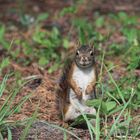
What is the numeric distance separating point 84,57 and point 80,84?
8.7 inches

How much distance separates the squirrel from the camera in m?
5.19

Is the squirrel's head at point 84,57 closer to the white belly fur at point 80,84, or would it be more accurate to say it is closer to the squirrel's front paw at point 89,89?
the white belly fur at point 80,84

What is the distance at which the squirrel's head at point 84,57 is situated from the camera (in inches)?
204

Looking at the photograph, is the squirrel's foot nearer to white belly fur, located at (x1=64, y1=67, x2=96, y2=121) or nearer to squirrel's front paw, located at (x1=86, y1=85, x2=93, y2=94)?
white belly fur, located at (x1=64, y1=67, x2=96, y2=121)

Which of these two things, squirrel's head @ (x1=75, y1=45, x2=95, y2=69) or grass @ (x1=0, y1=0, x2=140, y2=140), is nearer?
squirrel's head @ (x1=75, y1=45, x2=95, y2=69)

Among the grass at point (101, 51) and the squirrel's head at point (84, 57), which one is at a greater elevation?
the squirrel's head at point (84, 57)

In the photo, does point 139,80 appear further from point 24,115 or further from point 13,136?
point 13,136

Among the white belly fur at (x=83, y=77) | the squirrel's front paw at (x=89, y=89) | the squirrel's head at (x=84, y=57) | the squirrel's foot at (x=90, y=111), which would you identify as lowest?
the squirrel's foot at (x=90, y=111)

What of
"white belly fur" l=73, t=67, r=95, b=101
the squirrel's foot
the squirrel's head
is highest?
the squirrel's head

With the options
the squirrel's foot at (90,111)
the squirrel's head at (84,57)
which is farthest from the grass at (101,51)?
the squirrel's head at (84,57)

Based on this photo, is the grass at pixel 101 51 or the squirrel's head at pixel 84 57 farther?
the grass at pixel 101 51

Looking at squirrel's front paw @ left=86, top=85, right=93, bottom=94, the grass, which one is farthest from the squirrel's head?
the grass

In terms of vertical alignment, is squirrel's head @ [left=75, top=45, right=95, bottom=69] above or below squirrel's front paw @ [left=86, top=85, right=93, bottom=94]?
above

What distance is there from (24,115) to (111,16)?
12.1 ft
